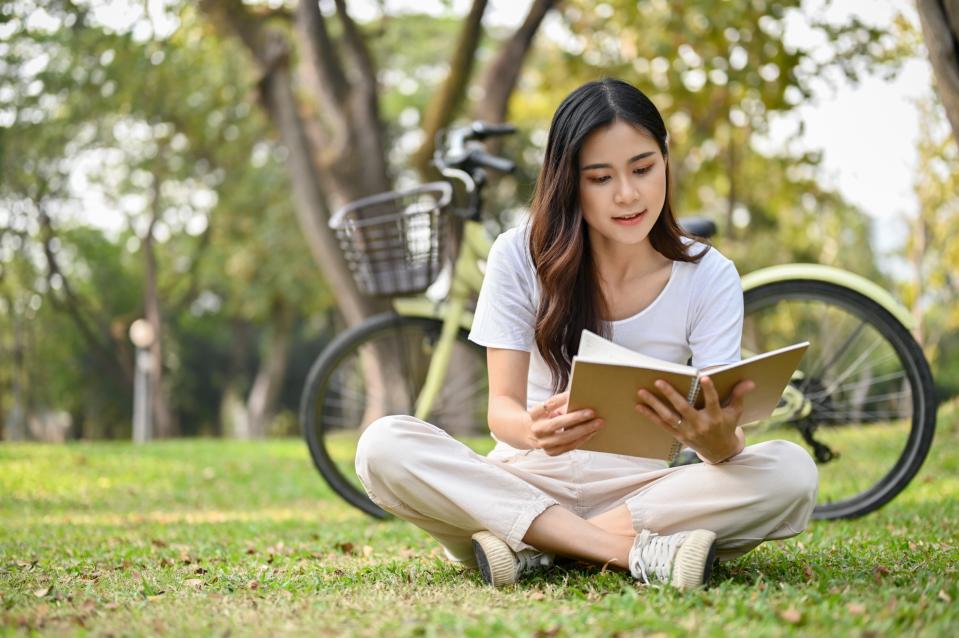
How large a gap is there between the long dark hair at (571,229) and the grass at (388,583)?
631mm

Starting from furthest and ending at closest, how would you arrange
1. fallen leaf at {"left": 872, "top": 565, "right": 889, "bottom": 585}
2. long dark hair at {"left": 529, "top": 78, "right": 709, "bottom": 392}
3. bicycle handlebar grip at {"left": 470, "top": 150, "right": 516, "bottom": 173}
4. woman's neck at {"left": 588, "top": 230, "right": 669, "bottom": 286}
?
bicycle handlebar grip at {"left": 470, "top": 150, "right": 516, "bottom": 173} → woman's neck at {"left": 588, "top": 230, "right": 669, "bottom": 286} → long dark hair at {"left": 529, "top": 78, "right": 709, "bottom": 392} → fallen leaf at {"left": 872, "top": 565, "right": 889, "bottom": 585}

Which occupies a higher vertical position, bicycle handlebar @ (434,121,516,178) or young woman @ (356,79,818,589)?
bicycle handlebar @ (434,121,516,178)

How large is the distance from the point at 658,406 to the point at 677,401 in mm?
45

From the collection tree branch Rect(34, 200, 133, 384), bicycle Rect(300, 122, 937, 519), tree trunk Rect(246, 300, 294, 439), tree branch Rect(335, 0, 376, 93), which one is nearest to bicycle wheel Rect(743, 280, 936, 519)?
bicycle Rect(300, 122, 937, 519)

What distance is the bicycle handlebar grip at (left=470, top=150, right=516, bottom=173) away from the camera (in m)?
4.12

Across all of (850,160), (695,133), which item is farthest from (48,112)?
(850,160)

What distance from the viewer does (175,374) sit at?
97.6ft

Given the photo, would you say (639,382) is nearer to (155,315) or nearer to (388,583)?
(388,583)

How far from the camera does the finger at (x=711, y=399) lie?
2191 millimetres

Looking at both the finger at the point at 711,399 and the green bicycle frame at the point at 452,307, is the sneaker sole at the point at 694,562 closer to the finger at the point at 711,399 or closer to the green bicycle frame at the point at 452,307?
the finger at the point at 711,399

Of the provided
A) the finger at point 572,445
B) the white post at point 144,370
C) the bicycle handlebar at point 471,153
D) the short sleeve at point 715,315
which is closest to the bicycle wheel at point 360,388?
the bicycle handlebar at point 471,153

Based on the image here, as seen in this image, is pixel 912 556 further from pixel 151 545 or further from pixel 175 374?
pixel 175 374

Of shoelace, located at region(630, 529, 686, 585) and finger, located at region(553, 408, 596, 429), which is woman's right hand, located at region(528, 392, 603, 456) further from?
shoelace, located at region(630, 529, 686, 585)

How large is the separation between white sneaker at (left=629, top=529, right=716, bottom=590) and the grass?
6cm
